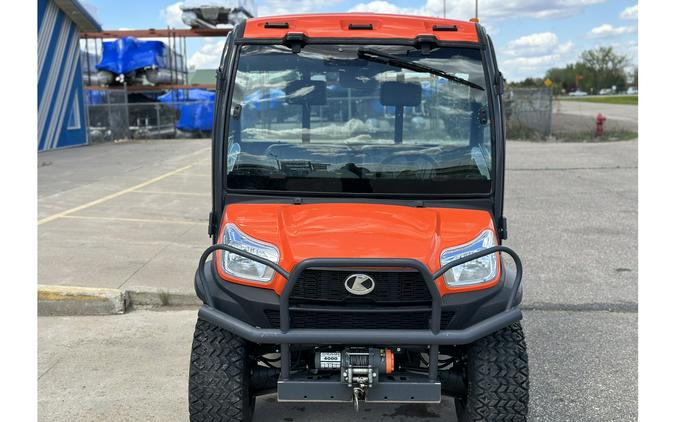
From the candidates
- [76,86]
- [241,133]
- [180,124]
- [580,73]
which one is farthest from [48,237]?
[580,73]

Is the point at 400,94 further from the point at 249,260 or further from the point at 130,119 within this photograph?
the point at 130,119

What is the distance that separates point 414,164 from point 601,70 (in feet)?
361

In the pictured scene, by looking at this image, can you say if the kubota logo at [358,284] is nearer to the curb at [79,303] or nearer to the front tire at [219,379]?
the front tire at [219,379]

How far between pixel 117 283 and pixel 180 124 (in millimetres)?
24917

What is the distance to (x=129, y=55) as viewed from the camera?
105ft

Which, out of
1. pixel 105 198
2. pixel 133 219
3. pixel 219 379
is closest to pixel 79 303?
pixel 219 379

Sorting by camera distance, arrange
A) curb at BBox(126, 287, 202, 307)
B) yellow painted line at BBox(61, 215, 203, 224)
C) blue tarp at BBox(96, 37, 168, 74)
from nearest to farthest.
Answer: curb at BBox(126, 287, 202, 307), yellow painted line at BBox(61, 215, 203, 224), blue tarp at BBox(96, 37, 168, 74)

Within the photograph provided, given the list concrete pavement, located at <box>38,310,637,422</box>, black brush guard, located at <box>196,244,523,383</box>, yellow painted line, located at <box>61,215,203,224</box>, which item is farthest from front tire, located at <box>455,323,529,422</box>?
yellow painted line, located at <box>61,215,203,224</box>

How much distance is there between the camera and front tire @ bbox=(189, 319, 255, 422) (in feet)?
10.6

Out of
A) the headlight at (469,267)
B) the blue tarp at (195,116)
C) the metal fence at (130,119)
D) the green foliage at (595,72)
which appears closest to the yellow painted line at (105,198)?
the headlight at (469,267)

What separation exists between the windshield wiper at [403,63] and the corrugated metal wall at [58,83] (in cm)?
1885

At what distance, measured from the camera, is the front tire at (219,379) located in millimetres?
3236

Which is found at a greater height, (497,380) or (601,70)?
(601,70)

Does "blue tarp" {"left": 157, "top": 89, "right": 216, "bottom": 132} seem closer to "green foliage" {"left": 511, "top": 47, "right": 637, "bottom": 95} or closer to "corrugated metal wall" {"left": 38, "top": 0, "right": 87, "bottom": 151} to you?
"corrugated metal wall" {"left": 38, "top": 0, "right": 87, "bottom": 151}
